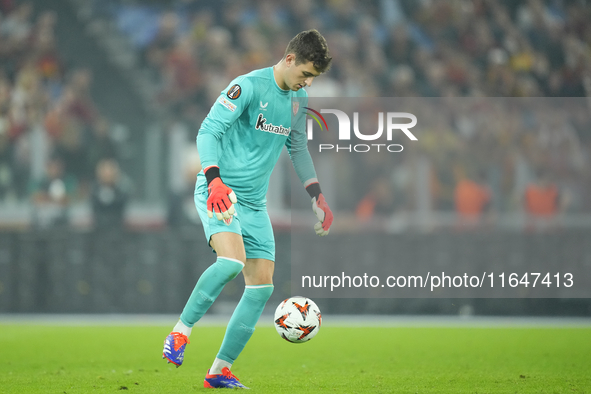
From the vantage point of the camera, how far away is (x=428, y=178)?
10.5 meters

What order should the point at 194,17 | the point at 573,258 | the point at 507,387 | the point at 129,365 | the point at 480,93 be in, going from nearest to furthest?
the point at 507,387 < the point at 129,365 < the point at 573,258 < the point at 480,93 < the point at 194,17

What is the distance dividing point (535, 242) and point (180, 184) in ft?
16.4

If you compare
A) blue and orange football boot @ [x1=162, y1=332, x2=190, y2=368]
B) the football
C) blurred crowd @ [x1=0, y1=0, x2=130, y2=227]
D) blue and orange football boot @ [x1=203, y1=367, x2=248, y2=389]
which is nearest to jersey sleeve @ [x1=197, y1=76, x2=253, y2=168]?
blue and orange football boot @ [x1=162, y1=332, x2=190, y2=368]

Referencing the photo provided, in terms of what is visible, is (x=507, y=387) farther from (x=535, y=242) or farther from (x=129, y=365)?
(x=535, y=242)

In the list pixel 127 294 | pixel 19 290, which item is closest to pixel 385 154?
pixel 127 294

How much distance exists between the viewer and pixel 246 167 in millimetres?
4688

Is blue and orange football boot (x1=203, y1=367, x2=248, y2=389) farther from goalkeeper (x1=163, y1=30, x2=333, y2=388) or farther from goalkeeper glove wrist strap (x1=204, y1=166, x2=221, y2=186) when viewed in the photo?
goalkeeper glove wrist strap (x1=204, y1=166, x2=221, y2=186)

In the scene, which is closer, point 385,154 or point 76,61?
point 385,154

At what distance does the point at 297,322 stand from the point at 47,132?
7.70 metres

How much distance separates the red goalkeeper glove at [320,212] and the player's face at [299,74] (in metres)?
0.85

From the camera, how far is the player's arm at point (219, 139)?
417 cm

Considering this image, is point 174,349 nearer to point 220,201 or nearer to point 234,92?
point 220,201

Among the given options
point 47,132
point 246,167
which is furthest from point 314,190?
point 47,132

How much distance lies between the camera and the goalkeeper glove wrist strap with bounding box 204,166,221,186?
4.28 meters
